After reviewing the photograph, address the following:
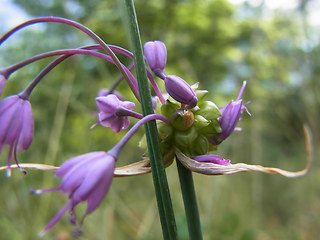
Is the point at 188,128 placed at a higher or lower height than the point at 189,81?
higher

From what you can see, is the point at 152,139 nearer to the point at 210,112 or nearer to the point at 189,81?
the point at 210,112

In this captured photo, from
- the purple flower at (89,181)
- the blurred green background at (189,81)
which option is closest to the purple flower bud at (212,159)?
the purple flower at (89,181)

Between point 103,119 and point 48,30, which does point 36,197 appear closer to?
point 48,30

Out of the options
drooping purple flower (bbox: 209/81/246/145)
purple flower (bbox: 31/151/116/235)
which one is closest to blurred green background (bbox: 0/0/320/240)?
drooping purple flower (bbox: 209/81/246/145)

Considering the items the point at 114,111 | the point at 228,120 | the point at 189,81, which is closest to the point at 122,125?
the point at 114,111

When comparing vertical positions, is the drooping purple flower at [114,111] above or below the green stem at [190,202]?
above

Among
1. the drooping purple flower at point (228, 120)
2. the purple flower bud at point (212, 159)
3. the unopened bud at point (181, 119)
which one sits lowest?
the purple flower bud at point (212, 159)

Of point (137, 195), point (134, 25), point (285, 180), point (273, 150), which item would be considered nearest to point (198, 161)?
point (134, 25)

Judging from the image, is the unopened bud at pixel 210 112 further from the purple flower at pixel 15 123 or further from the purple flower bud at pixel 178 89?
the purple flower at pixel 15 123

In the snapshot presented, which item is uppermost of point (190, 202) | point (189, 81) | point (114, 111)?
point (114, 111)
